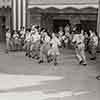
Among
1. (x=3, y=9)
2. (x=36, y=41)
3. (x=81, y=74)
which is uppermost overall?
(x=3, y=9)

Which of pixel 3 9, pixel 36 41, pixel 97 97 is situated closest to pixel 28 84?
pixel 97 97

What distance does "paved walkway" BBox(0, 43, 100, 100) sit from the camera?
302 inches

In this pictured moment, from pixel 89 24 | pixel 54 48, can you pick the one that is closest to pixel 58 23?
pixel 89 24

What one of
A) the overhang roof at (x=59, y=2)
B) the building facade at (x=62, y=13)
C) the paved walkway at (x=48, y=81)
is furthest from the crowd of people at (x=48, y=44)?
the overhang roof at (x=59, y=2)

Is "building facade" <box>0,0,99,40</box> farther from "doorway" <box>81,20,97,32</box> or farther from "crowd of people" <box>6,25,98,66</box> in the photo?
"crowd of people" <box>6,25,98,66</box>

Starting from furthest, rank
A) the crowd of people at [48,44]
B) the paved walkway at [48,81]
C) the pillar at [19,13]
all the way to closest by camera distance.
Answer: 1. the pillar at [19,13]
2. the crowd of people at [48,44]
3. the paved walkway at [48,81]

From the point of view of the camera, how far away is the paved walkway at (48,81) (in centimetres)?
768

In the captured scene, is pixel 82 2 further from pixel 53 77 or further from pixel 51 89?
pixel 51 89

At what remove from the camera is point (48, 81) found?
943 cm

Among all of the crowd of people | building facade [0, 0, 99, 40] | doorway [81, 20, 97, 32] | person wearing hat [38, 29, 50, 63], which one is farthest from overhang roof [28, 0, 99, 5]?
person wearing hat [38, 29, 50, 63]

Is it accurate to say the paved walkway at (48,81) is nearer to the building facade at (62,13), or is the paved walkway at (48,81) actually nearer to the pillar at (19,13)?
the building facade at (62,13)

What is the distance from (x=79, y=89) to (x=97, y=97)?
3.00 feet

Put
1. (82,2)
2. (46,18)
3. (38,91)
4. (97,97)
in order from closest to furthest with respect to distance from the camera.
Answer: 1. (97,97)
2. (38,91)
3. (82,2)
4. (46,18)

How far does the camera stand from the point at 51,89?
834 cm
